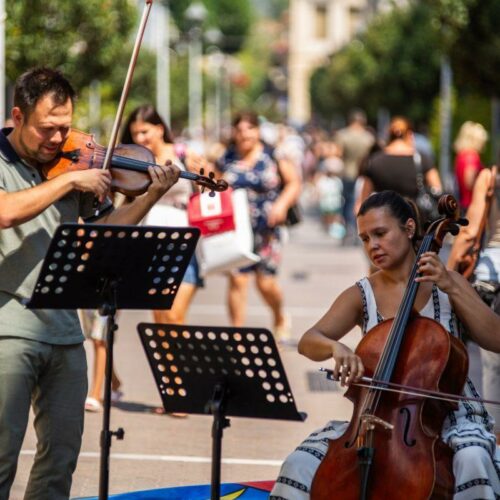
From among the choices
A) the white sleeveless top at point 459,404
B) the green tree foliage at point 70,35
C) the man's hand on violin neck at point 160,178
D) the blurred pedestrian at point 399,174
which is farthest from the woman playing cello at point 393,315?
the green tree foliage at point 70,35

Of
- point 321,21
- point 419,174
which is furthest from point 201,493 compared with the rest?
point 321,21

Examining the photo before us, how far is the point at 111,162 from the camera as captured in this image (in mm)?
5277

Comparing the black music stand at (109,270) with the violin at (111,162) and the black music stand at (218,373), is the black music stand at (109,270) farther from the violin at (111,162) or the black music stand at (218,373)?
the violin at (111,162)

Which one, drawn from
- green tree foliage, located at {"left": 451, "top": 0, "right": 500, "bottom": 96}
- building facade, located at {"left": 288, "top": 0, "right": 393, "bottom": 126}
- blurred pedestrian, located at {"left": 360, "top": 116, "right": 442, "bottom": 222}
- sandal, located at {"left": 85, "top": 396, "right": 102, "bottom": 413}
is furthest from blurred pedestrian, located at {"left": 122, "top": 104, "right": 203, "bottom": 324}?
building facade, located at {"left": 288, "top": 0, "right": 393, "bottom": 126}

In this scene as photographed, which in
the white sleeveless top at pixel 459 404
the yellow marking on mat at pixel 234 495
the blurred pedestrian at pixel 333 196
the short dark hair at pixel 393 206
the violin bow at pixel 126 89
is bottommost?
the blurred pedestrian at pixel 333 196

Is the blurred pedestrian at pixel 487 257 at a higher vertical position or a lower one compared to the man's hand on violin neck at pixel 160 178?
lower

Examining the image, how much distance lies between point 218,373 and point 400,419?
66 cm

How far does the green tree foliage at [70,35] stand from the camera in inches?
772

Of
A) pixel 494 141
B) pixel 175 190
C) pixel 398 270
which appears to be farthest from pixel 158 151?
pixel 494 141

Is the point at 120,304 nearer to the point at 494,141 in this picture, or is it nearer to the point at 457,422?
the point at 457,422

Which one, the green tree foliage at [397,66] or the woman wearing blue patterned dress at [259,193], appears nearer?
the woman wearing blue patterned dress at [259,193]

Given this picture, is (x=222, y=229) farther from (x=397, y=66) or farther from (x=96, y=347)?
(x=397, y=66)

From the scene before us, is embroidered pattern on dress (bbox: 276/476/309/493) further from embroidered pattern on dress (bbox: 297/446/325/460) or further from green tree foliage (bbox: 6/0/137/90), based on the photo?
green tree foliage (bbox: 6/0/137/90)

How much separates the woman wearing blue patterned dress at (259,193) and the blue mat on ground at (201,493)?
4.43 m
